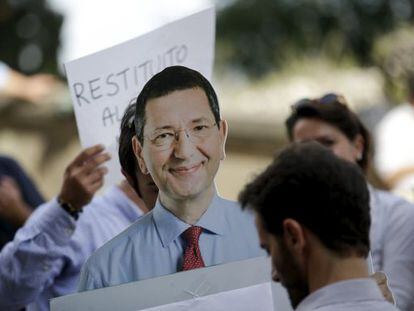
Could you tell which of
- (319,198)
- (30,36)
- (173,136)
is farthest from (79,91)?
(30,36)

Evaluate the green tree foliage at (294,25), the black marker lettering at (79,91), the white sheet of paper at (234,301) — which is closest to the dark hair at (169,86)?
the black marker lettering at (79,91)

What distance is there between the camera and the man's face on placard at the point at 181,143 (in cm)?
305

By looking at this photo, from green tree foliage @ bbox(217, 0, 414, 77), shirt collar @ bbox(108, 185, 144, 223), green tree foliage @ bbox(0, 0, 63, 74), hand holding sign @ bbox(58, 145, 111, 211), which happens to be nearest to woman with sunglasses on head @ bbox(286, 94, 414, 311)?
shirt collar @ bbox(108, 185, 144, 223)

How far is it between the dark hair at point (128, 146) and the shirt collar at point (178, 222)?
168mm

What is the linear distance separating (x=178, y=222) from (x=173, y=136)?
0.77ft

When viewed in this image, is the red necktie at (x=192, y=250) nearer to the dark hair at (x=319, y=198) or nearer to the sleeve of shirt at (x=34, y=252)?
the dark hair at (x=319, y=198)

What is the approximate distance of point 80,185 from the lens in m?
3.59

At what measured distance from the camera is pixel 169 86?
3074 mm

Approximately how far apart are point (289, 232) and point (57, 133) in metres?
6.41

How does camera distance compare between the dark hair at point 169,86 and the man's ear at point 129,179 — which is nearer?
the dark hair at point 169,86

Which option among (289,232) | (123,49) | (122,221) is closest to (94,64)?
(123,49)

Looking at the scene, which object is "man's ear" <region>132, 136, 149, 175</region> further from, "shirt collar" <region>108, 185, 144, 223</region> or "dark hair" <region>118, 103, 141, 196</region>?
"shirt collar" <region>108, 185, 144, 223</region>

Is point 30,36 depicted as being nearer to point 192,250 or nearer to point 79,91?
point 79,91

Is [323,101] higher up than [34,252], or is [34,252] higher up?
[323,101]
